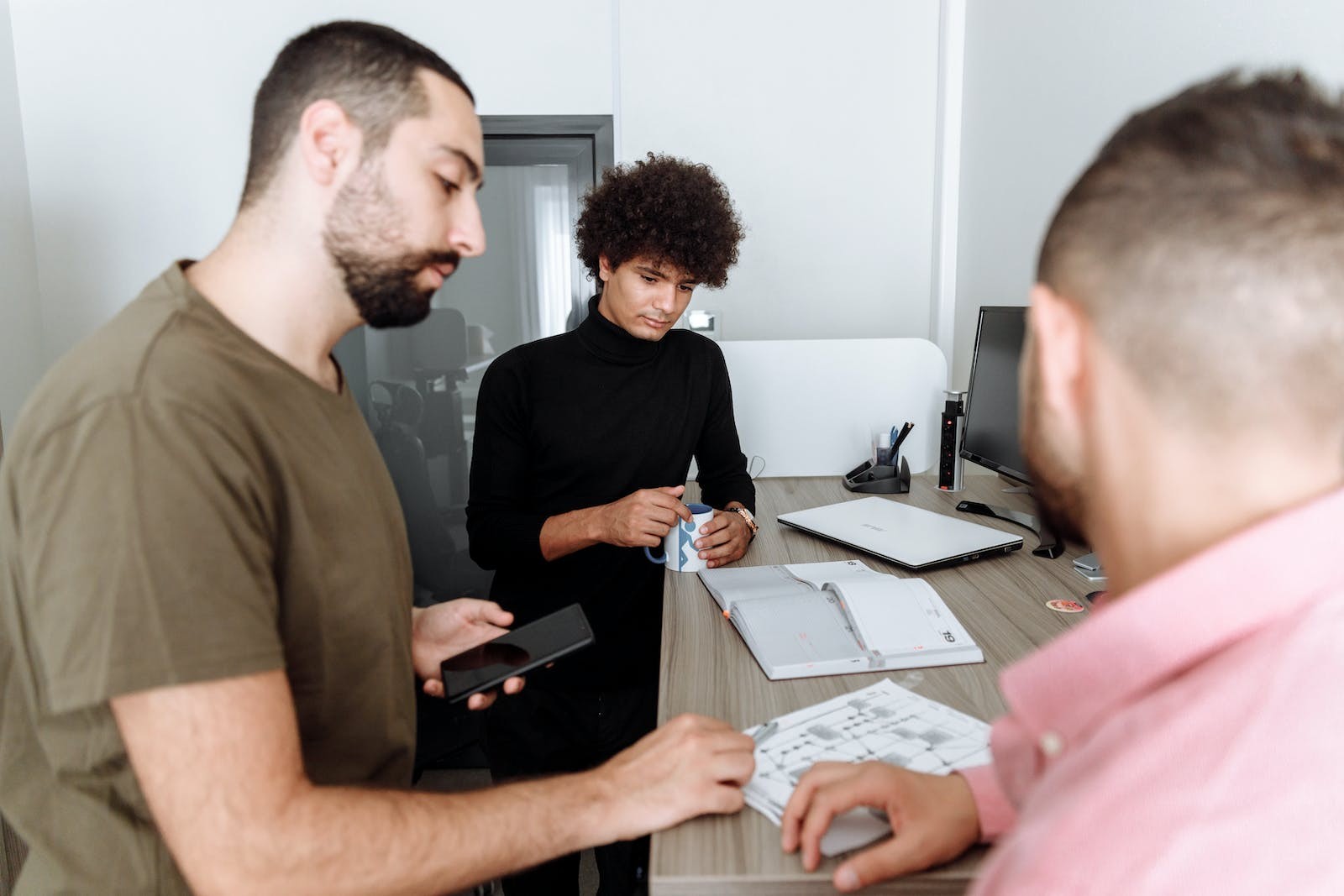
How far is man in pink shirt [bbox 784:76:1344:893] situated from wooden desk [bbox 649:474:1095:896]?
0.31 metres

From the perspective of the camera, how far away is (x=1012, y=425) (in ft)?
5.71

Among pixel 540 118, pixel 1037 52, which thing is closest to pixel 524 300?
pixel 540 118

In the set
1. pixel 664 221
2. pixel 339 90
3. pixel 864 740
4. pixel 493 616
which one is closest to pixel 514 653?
pixel 493 616

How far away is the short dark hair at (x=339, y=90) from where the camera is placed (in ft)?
2.86

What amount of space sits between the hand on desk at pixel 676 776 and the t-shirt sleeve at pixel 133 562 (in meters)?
0.35

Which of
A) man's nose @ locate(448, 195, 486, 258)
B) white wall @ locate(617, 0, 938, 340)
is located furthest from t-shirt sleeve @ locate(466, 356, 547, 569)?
white wall @ locate(617, 0, 938, 340)

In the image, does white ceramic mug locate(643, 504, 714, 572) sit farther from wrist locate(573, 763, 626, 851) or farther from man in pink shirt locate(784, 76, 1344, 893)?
man in pink shirt locate(784, 76, 1344, 893)

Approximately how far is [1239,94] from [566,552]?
4.42 ft

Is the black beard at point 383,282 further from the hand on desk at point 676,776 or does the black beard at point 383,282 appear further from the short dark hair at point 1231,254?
the short dark hair at point 1231,254

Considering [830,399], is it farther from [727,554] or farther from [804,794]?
[804,794]

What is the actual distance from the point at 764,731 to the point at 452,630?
1.56 ft

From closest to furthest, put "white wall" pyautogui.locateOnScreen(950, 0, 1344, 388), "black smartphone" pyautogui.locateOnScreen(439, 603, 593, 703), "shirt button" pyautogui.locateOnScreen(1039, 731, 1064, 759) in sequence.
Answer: "shirt button" pyautogui.locateOnScreen(1039, 731, 1064, 759)
"black smartphone" pyautogui.locateOnScreen(439, 603, 593, 703)
"white wall" pyautogui.locateOnScreen(950, 0, 1344, 388)

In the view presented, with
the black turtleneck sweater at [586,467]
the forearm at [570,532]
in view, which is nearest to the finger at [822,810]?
the forearm at [570,532]

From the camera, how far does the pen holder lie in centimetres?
214
